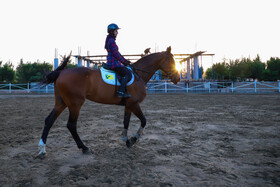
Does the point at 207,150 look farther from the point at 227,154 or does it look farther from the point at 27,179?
the point at 27,179

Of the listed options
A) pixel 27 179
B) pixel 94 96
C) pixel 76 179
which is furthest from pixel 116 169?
pixel 94 96

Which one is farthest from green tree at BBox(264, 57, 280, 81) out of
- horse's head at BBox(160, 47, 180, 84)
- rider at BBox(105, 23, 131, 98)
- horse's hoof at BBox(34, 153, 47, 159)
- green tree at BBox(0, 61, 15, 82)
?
green tree at BBox(0, 61, 15, 82)

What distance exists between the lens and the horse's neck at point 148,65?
4.85 meters

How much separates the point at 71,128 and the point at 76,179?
143 cm

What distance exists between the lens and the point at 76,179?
2.62 metres

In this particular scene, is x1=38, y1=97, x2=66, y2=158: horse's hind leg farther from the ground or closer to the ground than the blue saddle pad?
closer to the ground

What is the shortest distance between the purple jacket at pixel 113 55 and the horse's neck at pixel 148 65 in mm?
631

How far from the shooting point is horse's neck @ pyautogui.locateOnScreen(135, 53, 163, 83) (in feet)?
15.9

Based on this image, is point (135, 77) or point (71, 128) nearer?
point (71, 128)

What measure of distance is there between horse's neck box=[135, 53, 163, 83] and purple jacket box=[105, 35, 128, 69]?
63 cm

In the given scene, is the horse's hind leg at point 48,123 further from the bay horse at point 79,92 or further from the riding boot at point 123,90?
the riding boot at point 123,90

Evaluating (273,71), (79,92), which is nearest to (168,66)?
(79,92)

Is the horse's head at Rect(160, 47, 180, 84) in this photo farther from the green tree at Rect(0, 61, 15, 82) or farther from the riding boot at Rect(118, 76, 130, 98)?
the green tree at Rect(0, 61, 15, 82)

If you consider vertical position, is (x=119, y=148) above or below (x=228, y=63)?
below
